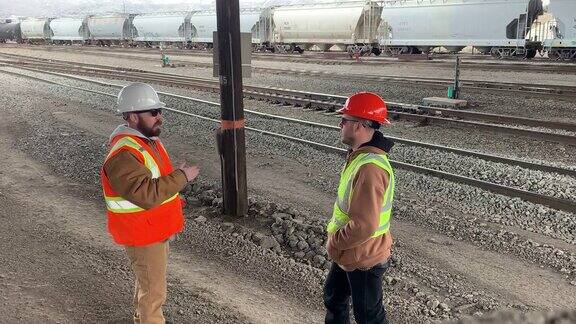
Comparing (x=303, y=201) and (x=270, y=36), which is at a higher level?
(x=270, y=36)

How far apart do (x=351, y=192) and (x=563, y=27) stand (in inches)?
1071

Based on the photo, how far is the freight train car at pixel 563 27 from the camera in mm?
24797

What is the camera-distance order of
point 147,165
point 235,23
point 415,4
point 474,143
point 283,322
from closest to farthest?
point 147,165
point 283,322
point 235,23
point 474,143
point 415,4

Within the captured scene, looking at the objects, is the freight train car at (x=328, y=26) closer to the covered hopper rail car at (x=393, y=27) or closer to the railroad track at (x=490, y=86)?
the covered hopper rail car at (x=393, y=27)

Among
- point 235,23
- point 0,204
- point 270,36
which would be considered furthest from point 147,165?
point 270,36

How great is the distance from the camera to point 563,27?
83.2 feet

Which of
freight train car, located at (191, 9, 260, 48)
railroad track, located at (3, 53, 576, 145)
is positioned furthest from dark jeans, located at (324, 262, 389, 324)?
freight train car, located at (191, 9, 260, 48)

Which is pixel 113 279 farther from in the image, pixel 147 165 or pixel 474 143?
pixel 474 143

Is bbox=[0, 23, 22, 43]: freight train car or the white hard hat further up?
bbox=[0, 23, 22, 43]: freight train car

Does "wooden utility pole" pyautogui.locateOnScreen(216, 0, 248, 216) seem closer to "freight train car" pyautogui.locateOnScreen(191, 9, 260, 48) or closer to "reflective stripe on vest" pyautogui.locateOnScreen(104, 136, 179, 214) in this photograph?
"reflective stripe on vest" pyautogui.locateOnScreen(104, 136, 179, 214)

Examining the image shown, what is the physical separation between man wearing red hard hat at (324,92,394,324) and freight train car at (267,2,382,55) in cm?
3354

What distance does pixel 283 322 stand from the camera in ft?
14.1

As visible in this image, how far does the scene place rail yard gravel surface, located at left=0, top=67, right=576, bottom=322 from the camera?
4746 mm

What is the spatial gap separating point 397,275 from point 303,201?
2.68m
